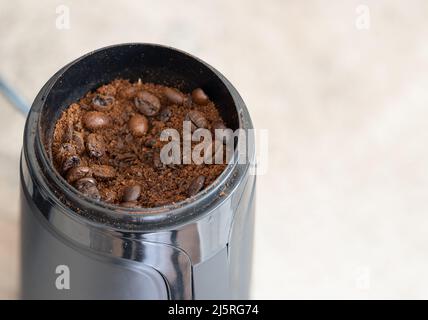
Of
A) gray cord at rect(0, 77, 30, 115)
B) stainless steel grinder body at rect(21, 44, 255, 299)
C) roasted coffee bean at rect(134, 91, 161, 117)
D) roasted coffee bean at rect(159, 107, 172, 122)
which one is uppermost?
gray cord at rect(0, 77, 30, 115)

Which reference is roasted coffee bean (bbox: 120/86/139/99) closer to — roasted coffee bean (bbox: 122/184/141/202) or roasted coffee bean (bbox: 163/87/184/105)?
roasted coffee bean (bbox: 163/87/184/105)

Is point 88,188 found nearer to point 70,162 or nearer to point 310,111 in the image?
point 70,162

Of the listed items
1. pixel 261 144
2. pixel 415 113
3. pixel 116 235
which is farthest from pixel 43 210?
pixel 415 113

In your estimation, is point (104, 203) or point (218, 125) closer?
point (104, 203)

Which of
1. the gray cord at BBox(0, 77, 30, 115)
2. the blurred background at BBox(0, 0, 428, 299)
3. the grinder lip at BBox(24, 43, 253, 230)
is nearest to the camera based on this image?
the grinder lip at BBox(24, 43, 253, 230)

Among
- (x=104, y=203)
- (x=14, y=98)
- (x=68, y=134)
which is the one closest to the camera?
(x=104, y=203)

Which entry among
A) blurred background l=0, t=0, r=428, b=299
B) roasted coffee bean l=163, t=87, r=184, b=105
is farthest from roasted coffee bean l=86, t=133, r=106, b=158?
blurred background l=0, t=0, r=428, b=299

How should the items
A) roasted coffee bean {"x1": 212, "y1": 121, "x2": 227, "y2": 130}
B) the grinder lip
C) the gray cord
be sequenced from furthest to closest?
the gray cord
roasted coffee bean {"x1": 212, "y1": 121, "x2": 227, "y2": 130}
the grinder lip

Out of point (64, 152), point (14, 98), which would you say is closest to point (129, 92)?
point (64, 152)
